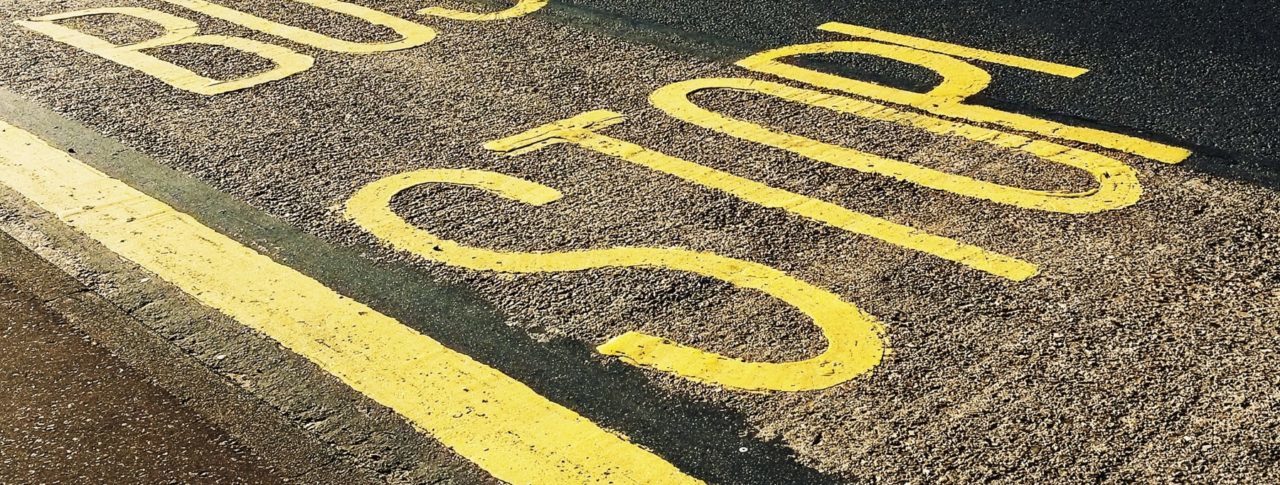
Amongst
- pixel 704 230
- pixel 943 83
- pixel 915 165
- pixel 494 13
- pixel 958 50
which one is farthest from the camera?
pixel 494 13

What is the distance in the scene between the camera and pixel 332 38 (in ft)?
22.5

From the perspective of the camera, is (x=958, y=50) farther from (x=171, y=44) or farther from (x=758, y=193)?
(x=171, y=44)

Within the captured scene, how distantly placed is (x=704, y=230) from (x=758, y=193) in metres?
0.37

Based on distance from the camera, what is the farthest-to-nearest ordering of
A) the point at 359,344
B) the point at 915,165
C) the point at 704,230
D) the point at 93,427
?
the point at 915,165 < the point at 704,230 < the point at 359,344 < the point at 93,427

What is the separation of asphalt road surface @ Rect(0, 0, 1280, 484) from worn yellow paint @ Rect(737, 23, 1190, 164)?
0.02 metres

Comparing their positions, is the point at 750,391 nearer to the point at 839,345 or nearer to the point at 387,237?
the point at 839,345

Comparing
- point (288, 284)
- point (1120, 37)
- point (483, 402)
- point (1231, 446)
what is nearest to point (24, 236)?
point (288, 284)

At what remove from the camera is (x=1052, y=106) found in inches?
212

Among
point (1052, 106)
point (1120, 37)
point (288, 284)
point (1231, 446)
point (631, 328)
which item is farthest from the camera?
point (1120, 37)

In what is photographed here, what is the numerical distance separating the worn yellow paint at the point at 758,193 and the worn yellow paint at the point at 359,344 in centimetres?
124

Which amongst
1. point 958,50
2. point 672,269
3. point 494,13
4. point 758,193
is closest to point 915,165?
point 758,193

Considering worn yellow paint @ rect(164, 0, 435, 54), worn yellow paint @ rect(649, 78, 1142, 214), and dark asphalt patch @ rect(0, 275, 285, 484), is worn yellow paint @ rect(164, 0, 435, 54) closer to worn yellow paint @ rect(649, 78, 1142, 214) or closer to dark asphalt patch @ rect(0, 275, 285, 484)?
worn yellow paint @ rect(649, 78, 1142, 214)

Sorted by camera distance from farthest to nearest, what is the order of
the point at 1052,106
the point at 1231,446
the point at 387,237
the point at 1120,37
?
the point at 1120,37 < the point at 1052,106 < the point at 387,237 < the point at 1231,446

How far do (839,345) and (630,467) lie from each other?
2.39 ft
